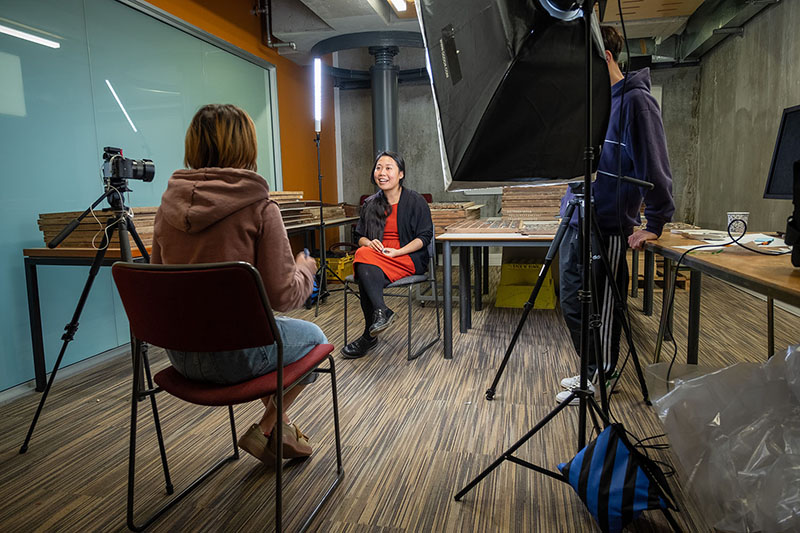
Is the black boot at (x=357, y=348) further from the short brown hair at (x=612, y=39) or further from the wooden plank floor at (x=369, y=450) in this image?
the short brown hair at (x=612, y=39)

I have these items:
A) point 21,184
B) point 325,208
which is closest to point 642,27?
point 325,208

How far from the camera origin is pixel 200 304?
3.91 ft

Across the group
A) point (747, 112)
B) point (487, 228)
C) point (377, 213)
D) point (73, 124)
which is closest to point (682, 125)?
point (747, 112)

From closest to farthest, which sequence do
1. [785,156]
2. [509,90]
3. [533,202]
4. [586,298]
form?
[509,90]
[586,298]
[785,156]
[533,202]

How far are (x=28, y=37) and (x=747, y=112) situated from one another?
5502 mm

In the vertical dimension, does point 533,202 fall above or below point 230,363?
above

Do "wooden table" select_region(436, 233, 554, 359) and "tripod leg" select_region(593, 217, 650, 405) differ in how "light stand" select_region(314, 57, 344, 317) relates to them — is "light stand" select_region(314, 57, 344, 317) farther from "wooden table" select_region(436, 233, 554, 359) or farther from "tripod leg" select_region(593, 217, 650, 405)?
"tripod leg" select_region(593, 217, 650, 405)

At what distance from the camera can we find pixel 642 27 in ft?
16.4

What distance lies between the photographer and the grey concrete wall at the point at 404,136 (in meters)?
6.89

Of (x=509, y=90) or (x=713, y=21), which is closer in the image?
(x=509, y=90)

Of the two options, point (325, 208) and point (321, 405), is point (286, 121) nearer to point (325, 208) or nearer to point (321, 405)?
point (325, 208)

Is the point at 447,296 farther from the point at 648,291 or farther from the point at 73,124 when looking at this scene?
the point at 73,124

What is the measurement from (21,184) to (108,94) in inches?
33.3

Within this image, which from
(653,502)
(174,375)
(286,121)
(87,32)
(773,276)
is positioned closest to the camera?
(773,276)
